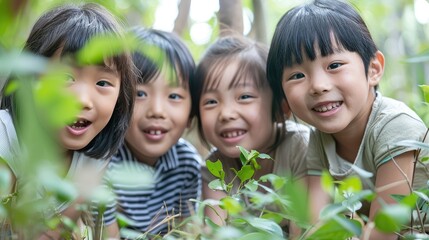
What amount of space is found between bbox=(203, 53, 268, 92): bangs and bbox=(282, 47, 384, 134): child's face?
288mm

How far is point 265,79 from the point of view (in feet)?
6.64

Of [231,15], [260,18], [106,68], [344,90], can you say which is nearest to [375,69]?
[344,90]

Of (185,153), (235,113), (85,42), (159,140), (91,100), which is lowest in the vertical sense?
(185,153)

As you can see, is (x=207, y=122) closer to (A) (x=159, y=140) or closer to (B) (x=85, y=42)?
(A) (x=159, y=140)

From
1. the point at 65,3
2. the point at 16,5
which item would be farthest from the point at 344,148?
the point at 16,5

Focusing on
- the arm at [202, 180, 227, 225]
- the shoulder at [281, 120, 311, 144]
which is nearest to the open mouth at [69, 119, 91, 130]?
the arm at [202, 180, 227, 225]

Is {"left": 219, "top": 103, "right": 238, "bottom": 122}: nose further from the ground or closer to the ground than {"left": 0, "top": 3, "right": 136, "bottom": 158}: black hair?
closer to the ground

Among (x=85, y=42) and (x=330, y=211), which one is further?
(x=85, y=42)

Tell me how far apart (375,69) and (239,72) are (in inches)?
18.9

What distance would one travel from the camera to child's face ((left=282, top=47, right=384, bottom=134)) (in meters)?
1.63

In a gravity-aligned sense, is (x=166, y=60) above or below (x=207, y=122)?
above

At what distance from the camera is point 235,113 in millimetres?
1962

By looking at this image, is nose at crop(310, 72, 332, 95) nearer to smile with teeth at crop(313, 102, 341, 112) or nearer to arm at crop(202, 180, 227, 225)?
smile with teeth at crop(313, 102, 341, 112)

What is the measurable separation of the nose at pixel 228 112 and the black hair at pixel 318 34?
23cm
